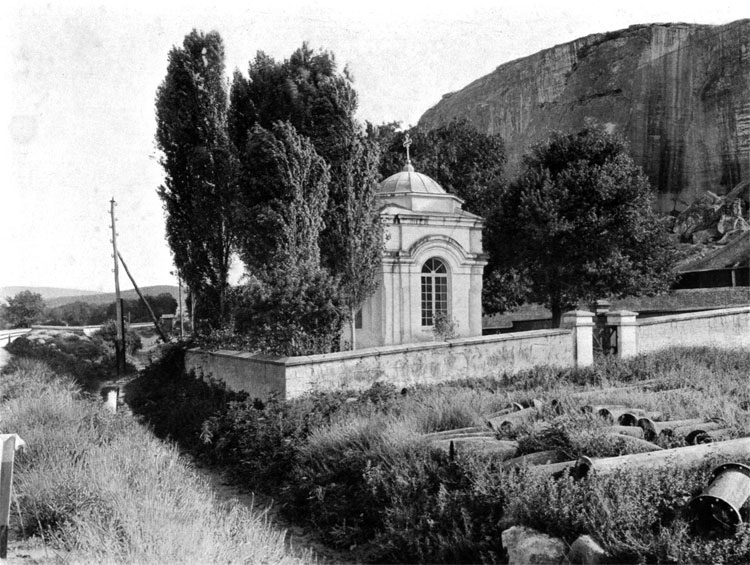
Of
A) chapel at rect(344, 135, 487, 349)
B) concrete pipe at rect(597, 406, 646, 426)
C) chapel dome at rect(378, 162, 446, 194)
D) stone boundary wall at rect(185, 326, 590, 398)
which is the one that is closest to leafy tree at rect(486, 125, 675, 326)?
chapel at rect(344, 135, 487, 349)

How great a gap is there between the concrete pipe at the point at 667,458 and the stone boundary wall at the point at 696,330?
10757 mm

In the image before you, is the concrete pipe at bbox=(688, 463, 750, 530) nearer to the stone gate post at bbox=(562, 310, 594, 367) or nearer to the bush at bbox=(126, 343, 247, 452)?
the bush at bbox=(126, 343, 247, 452)

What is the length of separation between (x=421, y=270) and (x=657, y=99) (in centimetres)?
5322

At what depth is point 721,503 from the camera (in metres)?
5.23

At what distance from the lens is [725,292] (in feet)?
85.6

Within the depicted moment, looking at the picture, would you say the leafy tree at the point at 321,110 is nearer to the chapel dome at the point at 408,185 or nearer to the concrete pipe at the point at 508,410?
the chapel dome at the point at 408,185

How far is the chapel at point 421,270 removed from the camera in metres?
19.2

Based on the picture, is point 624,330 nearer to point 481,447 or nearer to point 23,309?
point 481,447

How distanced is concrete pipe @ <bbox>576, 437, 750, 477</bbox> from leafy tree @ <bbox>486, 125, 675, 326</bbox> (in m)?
16.2

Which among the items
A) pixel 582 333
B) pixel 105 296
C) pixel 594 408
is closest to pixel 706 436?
pixel 594 408

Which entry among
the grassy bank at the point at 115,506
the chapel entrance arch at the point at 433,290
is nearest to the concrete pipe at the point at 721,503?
the grassy bank at the point at 115,506

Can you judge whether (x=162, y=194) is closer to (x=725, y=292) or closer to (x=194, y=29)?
(x=194, y=29)

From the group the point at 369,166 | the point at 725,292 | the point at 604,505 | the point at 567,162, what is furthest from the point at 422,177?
the point at 604,505

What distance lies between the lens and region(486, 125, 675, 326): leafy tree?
22656mm
